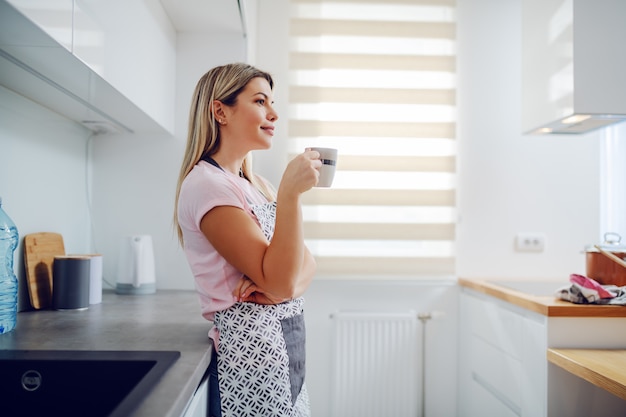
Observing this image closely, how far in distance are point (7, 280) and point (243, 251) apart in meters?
0.70

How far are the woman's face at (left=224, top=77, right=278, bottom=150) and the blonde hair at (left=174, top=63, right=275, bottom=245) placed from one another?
17 mm

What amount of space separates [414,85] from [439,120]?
234mm

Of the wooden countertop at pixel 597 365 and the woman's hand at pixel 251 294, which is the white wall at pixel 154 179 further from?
the wooden countertop at pixel 597 365

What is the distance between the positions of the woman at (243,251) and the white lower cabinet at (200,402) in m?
0.03

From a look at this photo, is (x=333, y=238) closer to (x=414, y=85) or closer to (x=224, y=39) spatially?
(x=414, y=85)

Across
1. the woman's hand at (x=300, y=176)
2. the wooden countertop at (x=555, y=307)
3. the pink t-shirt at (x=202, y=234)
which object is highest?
the woman's hand at (x=300, y=176)

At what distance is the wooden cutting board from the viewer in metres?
1.52

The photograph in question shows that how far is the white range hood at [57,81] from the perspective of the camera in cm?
97

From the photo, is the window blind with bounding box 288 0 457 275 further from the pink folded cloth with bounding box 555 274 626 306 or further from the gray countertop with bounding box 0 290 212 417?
the gray countertop with bounding box 0 290 212 417

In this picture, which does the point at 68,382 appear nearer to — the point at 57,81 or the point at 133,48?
the point at 57,81

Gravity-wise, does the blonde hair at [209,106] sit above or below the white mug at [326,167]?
above

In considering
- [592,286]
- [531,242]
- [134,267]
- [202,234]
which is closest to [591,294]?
[592,286]

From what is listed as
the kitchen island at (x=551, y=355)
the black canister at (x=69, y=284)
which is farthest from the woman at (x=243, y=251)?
the kitchen island at (x=551, y=355)

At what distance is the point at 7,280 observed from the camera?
49.0 inches
